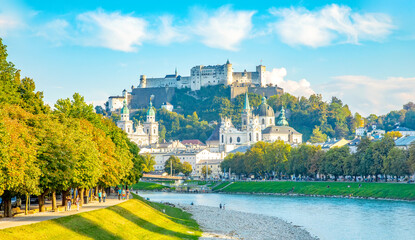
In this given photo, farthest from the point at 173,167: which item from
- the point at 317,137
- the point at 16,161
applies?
the point at 16,161

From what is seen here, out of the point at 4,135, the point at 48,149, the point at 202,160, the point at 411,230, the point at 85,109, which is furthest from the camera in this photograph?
the point at 202,160

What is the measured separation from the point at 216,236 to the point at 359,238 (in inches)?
354

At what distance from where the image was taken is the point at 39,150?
33594mm

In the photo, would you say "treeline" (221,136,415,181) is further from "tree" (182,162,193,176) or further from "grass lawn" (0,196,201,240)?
"grass lawn" (0,196,201,240)

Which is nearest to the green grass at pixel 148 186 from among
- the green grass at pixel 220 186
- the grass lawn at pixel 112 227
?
the green grass at pixel 220 186

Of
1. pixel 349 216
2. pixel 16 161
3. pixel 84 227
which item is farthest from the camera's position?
pixel 349 216

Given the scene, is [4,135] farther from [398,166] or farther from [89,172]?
[398,166]

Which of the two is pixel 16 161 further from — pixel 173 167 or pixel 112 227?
pixel 173 167

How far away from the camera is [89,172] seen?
3781 centimetres

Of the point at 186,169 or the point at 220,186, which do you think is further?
the point at 186,169

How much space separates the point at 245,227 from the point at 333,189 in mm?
42166

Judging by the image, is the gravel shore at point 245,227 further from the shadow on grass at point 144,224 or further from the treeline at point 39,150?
the treeline at point 39,150

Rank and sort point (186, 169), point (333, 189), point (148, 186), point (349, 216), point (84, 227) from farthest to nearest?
1. point (186, 169)
2. point (148, 186)
3. point (333, 189)
4. point (349, 216)
5. point (84, 227)

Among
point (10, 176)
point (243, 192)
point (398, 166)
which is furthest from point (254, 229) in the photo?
point (243, 192)
